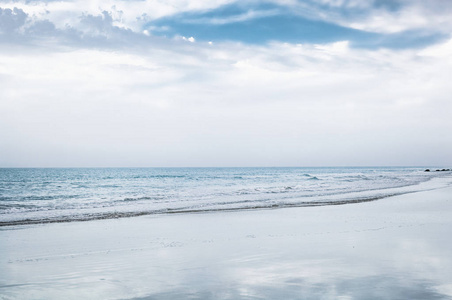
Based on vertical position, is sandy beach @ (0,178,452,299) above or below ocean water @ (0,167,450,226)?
above

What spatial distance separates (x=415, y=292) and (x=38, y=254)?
822 cm

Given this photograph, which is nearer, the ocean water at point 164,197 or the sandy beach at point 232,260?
the sandy beach at point 232,260

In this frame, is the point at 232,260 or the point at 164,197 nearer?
the point at 232,260

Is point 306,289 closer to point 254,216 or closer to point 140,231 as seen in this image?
point 140,231

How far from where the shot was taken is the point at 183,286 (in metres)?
6.68

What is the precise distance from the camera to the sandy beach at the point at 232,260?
6426 mm

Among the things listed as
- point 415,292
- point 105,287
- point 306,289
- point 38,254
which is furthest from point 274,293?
point 38,254

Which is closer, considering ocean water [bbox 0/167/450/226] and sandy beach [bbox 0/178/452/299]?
sandy beach [bbox 0/178/452/299]

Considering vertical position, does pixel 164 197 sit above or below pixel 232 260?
below

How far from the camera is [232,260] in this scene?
859 cm

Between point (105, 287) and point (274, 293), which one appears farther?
point (105, 287)

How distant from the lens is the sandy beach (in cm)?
643

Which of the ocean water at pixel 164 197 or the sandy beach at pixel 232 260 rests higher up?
the sandy beach at pixel 232 260

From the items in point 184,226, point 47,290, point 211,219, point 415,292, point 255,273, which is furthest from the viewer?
point 211,219
